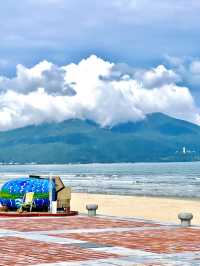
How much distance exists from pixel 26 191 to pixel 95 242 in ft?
28.6

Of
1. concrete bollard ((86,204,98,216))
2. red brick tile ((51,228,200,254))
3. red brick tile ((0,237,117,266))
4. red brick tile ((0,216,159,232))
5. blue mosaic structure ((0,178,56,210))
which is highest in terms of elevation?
blue mosaic structure ((0,178,56,210))

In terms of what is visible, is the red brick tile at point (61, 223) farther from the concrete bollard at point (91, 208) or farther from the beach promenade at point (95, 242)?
the concrete bollard at point (91, 208)

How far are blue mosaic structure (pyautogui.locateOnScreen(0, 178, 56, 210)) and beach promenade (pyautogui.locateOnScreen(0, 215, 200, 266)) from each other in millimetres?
2556

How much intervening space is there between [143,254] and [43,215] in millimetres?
9318

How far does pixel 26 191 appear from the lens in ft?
73.5

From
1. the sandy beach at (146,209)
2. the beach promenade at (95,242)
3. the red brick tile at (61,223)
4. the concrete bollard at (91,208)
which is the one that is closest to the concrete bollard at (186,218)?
the beach promenade at (95,242)

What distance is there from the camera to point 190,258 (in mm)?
11859

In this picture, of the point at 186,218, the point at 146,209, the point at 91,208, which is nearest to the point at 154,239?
the point at 186,218

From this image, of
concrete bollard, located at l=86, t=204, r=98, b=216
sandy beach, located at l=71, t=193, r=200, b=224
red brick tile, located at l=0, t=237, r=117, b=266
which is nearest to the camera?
red brick tile, located at l=0, t=237, r=117, b=266

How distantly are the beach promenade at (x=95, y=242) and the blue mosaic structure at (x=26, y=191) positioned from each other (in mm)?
2556

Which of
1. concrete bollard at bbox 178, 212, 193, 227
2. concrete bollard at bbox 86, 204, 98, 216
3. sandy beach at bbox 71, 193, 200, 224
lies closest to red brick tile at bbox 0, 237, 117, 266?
concrete bollard at bbox 178, 212, 193, 227

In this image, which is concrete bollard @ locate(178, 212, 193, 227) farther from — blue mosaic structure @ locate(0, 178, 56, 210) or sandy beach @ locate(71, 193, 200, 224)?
sandy beach @ locate(71, 193, 200, 224)

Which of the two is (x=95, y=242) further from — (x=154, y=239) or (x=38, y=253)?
(x=38, y=253)

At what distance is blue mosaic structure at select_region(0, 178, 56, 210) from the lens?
22.4 m
